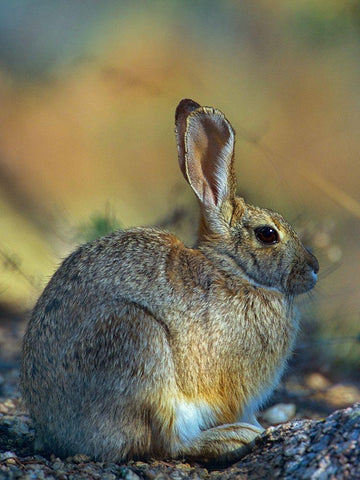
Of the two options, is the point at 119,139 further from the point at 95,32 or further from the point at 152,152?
the point at 95,32

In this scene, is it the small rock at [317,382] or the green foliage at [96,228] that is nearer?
the small rock at [317,382]

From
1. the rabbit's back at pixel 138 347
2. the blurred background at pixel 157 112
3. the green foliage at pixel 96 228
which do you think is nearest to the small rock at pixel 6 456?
the rabbit's back at pixel 138 347

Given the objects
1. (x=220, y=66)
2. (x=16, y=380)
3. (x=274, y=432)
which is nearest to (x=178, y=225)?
(x=16, y=380)

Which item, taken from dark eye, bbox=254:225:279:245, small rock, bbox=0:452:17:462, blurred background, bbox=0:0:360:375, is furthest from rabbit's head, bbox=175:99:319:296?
blurred background, bbox=0:0:360:375

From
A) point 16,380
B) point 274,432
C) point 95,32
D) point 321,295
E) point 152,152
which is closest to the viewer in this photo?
point 274,432

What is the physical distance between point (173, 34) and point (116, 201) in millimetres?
3402

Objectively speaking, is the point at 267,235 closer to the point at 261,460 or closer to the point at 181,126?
the point at 181,126

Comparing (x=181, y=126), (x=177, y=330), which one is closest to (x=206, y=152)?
(x=181, y=126)

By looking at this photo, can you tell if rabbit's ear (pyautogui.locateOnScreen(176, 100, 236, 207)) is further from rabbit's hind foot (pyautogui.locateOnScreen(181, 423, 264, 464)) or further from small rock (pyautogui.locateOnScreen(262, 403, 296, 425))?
small rock (pyautogui.locateOnScreen(262, 403, 296, 425))

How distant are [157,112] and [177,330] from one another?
6.41 meters

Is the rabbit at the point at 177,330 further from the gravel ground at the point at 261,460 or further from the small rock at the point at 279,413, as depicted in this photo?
the small rock at the point at 279,413

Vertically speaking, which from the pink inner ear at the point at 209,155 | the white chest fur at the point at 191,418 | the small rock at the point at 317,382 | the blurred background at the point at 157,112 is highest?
the blurred background at the point at 157,112

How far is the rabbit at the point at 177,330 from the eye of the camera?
3828mm

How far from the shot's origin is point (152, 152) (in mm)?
9742
